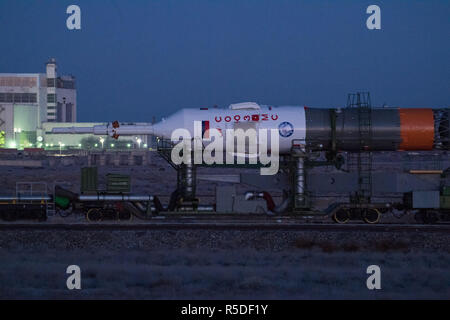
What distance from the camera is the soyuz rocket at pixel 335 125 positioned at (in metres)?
22.8

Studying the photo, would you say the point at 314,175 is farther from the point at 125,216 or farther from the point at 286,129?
the point at 125,216

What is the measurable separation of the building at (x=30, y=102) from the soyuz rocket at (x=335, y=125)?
104 meters

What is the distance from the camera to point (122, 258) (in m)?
15.8

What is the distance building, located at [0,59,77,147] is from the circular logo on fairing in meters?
106

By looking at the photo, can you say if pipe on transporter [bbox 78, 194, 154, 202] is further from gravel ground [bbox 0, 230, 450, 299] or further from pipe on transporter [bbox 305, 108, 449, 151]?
pipe on transporter [bbox 305, 108, 449, 151]

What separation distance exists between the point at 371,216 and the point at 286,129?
194 inches

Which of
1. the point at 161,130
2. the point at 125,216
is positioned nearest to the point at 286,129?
the point at 161,130

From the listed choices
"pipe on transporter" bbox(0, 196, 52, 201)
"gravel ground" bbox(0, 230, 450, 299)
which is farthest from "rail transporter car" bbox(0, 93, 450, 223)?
"gravel ground" bbox(0, 230, 450, 299)

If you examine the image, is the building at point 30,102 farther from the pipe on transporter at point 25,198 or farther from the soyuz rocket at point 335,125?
the soyuz rocket at point 335,125

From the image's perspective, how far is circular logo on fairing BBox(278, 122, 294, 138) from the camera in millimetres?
22750

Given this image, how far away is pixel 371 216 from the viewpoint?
74.2 feet

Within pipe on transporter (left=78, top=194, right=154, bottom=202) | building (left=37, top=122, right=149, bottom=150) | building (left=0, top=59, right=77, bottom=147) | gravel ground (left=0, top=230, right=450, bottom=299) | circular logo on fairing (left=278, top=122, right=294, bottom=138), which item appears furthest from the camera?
building (left=0, top=59, right=77, bottom=147)

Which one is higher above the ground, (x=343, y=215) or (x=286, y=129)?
(x=286, y=129)
